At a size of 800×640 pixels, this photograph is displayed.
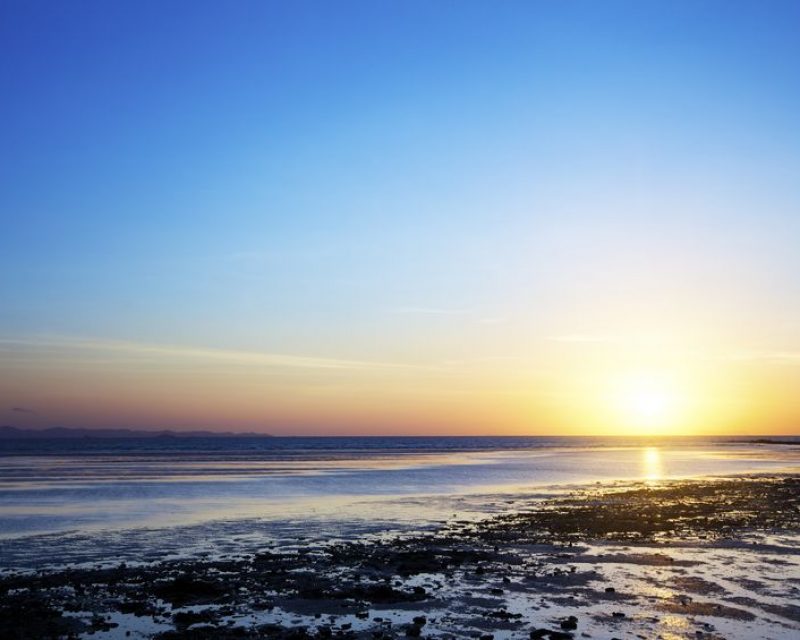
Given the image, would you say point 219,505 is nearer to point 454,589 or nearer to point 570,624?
point 454,589

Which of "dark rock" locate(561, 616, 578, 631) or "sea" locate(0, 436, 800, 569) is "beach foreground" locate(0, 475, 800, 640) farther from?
"sea" locate(0, 436, 800, 569)

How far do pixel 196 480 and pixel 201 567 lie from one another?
3976 cm

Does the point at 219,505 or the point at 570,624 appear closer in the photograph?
the point at 570,624

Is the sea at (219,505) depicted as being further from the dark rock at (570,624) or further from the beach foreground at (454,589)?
the dark rock at (570,624)

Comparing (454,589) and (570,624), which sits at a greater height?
(570,624)

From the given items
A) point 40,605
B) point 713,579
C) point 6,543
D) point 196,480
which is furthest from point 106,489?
point 713,579

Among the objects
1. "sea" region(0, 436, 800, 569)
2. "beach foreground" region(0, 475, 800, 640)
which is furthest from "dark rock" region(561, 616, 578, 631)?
"sea" region(0, 436, 800, 569)

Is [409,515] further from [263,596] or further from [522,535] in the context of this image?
[263,596]

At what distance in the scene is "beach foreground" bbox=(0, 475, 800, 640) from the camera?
14.6 m

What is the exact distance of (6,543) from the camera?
84.9ft

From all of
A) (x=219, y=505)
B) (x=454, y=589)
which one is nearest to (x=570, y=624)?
(x=454, y=589)

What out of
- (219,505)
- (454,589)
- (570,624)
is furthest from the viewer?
(219,505)

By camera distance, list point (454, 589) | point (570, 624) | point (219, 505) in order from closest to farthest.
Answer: point (570, 624), point (454, 589), point (219, 505)

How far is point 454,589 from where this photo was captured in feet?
59.5
